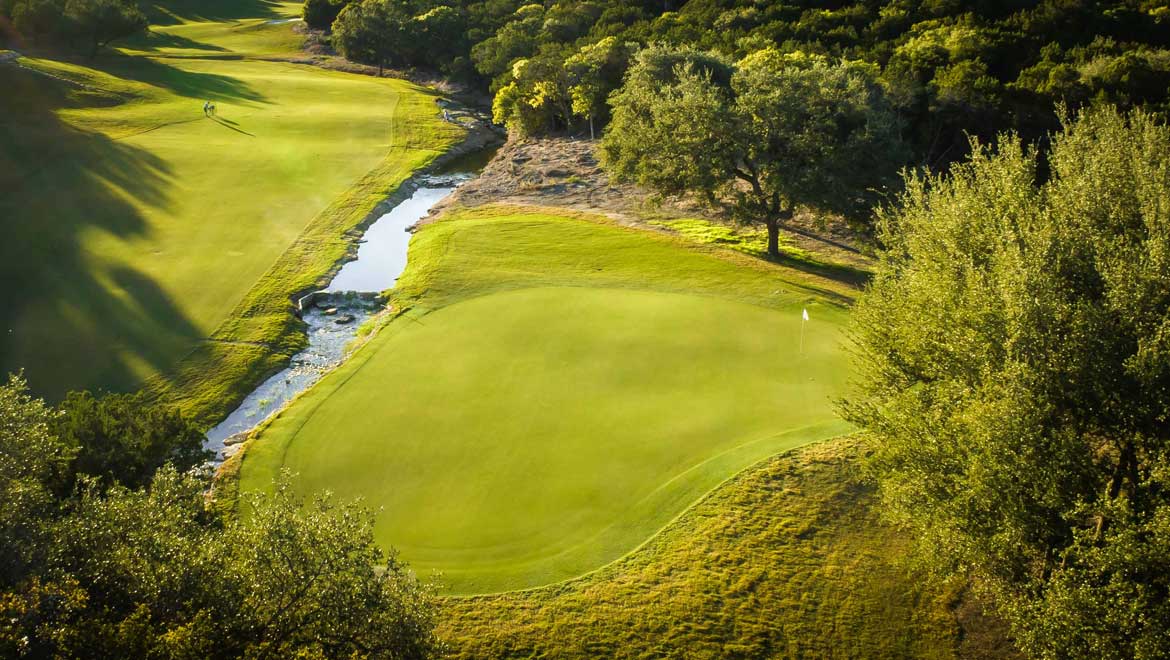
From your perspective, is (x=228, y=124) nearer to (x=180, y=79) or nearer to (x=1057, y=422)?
(x=180, y=79)

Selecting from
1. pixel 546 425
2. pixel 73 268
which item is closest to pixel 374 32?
pixel 73 268

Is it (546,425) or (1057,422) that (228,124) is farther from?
(1057,422)

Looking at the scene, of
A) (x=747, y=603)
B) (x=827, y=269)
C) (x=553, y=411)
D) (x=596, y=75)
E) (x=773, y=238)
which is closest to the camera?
(x=747, y=603)

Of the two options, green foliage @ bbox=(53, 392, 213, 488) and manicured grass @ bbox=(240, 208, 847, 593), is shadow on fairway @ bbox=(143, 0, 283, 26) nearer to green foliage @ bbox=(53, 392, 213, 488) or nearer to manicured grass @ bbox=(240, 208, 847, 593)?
manicured grass @ bbox=(240, 208, 847, 593)

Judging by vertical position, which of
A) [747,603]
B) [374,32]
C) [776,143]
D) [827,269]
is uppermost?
[374,32]

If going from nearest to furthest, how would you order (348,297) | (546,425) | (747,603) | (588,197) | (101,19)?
1. (747,603)
2. (546,425)
3. (348,297)
4. (588,197)
5. (101,19)

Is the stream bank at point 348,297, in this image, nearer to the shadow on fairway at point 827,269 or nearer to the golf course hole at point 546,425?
the golf course hole at point 546,425

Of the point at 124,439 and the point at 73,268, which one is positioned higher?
the point at 73,268

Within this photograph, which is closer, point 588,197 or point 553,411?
point 553,411

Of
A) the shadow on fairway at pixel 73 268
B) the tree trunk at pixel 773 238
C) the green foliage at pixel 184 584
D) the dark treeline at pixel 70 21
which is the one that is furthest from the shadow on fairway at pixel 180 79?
the green foliage at pixel 184 584
